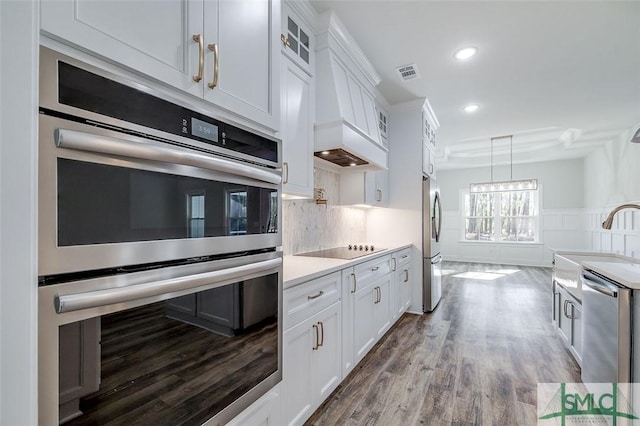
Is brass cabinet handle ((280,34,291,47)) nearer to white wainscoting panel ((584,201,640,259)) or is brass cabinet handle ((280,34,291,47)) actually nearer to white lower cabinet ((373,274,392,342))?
white lower cabinet ((373,274,392,342))

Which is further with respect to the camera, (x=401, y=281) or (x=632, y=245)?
(x=632, y=245)

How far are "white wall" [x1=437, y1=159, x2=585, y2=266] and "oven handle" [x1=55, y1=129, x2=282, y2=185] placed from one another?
8.40 meters

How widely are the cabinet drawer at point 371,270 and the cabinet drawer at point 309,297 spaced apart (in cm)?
35

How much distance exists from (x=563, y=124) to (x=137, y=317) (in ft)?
20.2

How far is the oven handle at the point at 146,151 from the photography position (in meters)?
0.63

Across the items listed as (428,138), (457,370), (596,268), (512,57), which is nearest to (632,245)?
(428,138)

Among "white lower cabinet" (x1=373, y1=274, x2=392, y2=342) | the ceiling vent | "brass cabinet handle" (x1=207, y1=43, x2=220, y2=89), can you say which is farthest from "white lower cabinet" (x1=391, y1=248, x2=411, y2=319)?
"brass cabinet handle" (x1=207, y1=43, x2=220, y2=89)

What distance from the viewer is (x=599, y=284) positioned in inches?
74.3

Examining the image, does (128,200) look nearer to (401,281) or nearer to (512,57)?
(401,281)

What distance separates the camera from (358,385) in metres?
2.16

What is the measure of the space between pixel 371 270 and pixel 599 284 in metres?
1.53

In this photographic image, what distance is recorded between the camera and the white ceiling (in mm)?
2176

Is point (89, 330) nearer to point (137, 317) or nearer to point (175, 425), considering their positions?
point (137, 317)

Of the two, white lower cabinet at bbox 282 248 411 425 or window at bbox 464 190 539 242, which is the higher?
window at bbox 464 190 539 242
